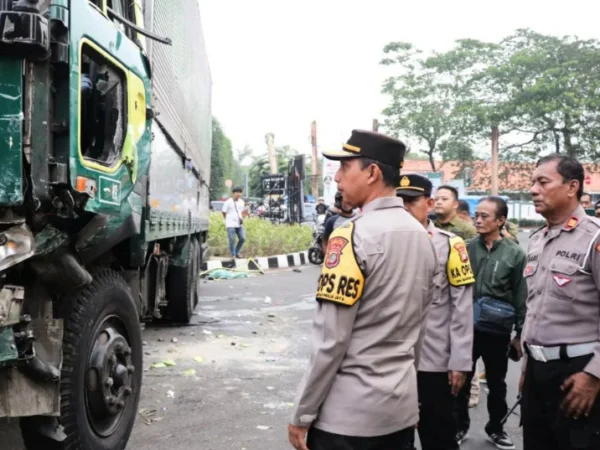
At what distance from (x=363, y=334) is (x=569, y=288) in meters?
1.14

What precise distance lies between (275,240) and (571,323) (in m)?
14.4

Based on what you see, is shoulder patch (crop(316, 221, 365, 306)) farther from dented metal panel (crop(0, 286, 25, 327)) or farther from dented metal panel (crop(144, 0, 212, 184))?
dented metal panel (crop(144, 0, 212, 184))

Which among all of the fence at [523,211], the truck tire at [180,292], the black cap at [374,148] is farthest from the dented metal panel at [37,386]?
the fence at [523,211]

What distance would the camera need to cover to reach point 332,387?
80.0 inches

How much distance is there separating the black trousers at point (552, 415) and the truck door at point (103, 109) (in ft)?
6.93

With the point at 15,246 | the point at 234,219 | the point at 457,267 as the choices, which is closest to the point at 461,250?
the point at 457,267

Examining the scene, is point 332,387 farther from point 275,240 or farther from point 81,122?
point 275,240

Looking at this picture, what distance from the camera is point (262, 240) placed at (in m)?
16.7

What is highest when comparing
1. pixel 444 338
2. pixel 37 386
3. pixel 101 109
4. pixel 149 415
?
pixel 101 109

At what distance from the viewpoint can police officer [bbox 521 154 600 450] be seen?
2.60 m

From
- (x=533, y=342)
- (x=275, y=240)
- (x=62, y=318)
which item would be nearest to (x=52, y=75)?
(x=62, y=318)

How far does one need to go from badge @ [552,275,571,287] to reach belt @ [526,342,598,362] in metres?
0.25

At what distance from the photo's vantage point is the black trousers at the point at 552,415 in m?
2.61

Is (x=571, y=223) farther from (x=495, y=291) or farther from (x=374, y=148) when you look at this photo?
(x=495, y=291)
